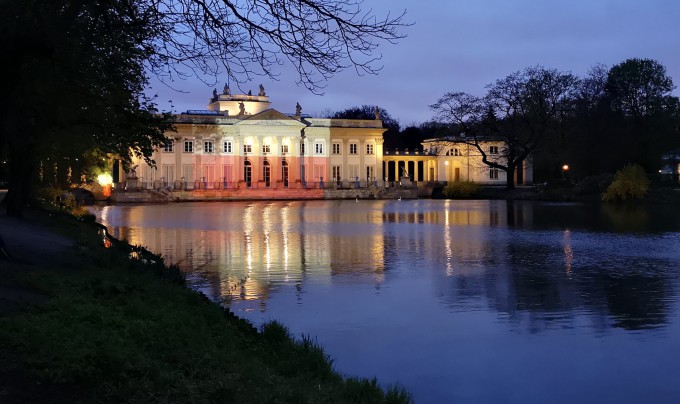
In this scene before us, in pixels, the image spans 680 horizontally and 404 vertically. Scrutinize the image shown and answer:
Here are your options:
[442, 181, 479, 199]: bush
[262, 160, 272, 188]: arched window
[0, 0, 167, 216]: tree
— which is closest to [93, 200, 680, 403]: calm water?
[0, 0, 167, 216]: tree

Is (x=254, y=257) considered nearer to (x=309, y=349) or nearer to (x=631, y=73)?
(x=309, y=349)

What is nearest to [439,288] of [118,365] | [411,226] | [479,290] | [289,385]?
[479,290]

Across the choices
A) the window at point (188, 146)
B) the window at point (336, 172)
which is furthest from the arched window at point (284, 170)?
the window at point (188, 146)

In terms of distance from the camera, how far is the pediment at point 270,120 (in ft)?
265

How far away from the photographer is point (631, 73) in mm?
62031

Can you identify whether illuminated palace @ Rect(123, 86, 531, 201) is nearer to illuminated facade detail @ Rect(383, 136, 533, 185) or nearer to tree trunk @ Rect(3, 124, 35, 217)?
illuminated facade detail @ Rect(383, 136, 533, 185)

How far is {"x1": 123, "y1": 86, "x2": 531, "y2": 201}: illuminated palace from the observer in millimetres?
75562

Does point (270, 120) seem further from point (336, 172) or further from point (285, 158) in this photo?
point (336, 172)

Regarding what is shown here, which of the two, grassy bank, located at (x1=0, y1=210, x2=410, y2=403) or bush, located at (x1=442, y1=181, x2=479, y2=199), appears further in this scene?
bush, located at (x1=442, y1=181, x2=479, y2=199)

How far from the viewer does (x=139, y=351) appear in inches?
225

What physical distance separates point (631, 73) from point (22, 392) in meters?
64.9

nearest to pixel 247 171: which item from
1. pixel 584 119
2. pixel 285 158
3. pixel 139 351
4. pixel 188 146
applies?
pixel 285 158

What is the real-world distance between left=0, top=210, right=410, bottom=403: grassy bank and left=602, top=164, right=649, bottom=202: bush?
44.0 metres

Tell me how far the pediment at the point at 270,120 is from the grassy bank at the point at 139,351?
236 ft
